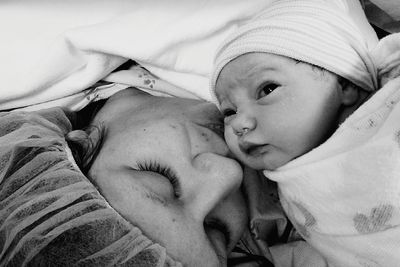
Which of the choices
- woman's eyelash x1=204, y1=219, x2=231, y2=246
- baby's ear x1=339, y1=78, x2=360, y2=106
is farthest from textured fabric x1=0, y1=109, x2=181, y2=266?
baby's ear x1=339, y1=78, x2=360, y2=106

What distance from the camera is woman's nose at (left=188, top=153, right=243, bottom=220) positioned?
0.83 m

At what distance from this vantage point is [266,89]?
0.80 metres

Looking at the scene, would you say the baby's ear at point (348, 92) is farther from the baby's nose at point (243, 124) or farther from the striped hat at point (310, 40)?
the baby's nose at point (243, 124)

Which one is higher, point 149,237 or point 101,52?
point 101,52

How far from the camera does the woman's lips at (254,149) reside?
807 mm

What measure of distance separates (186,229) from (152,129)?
210 millimetres

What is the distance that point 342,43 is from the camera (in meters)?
0.84

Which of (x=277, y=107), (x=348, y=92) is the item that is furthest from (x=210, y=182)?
(x=348, y=92)

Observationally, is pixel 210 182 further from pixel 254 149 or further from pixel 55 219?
pixel 55 219

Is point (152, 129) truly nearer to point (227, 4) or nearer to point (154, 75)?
point (154, 75)

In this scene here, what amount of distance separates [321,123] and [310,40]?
0.49 feet

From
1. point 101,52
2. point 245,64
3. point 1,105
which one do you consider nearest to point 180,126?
point 245,64

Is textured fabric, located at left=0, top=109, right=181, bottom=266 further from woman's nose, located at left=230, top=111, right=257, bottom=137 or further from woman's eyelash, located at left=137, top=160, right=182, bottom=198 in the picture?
woman's nose, located at left=230, top=111, right=257, bottom=137

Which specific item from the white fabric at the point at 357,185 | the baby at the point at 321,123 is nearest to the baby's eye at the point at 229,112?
the baby at the point at 321,123
